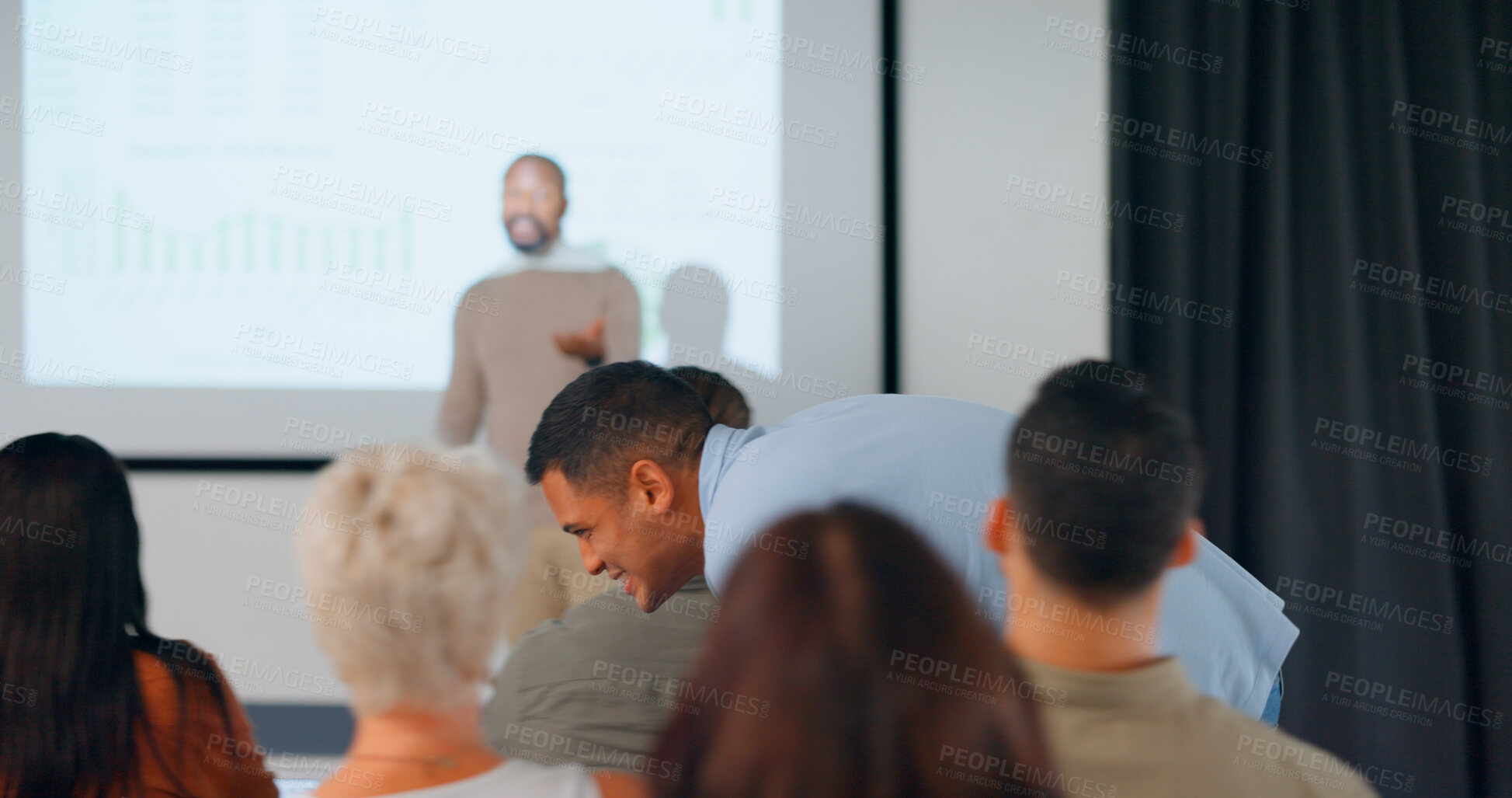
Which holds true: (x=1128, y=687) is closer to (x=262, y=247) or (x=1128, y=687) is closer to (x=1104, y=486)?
(x=1104, y=486)

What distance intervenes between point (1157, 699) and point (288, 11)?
3084 mm

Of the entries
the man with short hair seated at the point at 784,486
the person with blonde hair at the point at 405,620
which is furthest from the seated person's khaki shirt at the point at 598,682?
the person with blonde hair at the point at 405,620

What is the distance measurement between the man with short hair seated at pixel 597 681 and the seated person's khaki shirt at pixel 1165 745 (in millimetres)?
641

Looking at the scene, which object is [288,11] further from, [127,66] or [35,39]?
[35,39]

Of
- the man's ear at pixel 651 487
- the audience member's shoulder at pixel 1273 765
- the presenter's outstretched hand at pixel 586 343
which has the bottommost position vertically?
the audience member's shoulder at pixel 1273 765

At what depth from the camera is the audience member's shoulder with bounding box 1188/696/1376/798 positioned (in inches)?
30.9

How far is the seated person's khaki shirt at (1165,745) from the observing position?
79 centimetres

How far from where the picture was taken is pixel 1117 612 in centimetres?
91

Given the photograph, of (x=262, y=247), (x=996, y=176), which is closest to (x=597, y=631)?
(x=996, y=176)

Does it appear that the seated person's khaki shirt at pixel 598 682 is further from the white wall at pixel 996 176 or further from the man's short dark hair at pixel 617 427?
the white wall at pixel 996 176

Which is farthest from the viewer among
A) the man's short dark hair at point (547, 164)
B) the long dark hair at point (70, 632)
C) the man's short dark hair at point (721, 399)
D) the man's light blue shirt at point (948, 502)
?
the man's short dark hair at point (547, 164)

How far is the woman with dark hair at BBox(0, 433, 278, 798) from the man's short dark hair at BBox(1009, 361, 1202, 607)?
894 mm

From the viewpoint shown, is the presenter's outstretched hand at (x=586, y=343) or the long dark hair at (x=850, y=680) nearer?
the long dark hair at (x=850, y=680)

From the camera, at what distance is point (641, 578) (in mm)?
1614
